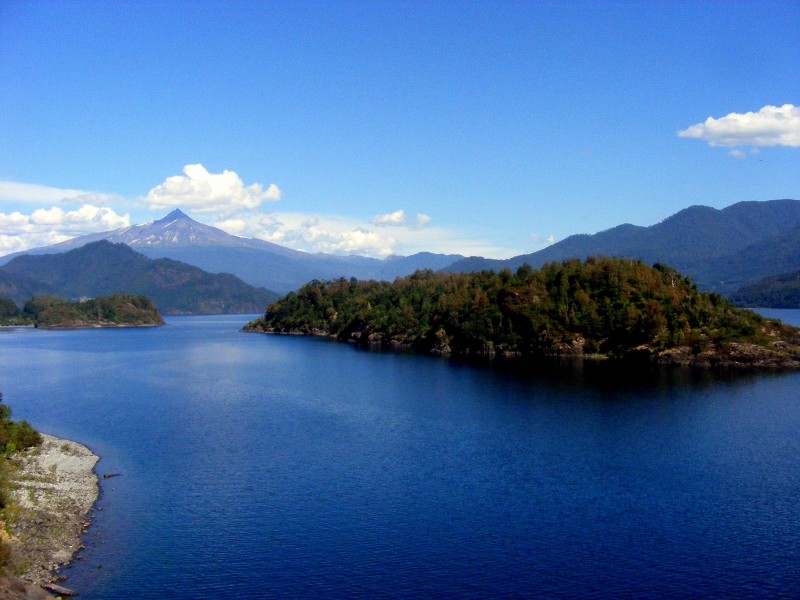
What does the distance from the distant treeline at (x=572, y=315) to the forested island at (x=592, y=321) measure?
111 mm

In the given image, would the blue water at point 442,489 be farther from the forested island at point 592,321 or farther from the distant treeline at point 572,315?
the distant treeline at point 572,315

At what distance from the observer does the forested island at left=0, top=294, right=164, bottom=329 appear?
171875 millimetres

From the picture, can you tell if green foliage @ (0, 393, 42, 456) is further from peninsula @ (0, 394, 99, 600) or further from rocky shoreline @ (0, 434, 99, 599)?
rocky shoreline @ (0, 434, 99, 599)

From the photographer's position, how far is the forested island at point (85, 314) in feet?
564

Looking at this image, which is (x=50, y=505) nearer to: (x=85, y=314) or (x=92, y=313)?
(x=92, y=313)

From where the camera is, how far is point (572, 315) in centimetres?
7750

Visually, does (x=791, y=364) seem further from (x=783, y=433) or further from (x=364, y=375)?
(x=364, y=375)

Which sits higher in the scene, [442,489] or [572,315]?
[572,315]

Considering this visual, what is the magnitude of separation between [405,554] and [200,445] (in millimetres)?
17411

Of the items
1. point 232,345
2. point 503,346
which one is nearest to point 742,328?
point 503,346

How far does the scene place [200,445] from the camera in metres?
35.2

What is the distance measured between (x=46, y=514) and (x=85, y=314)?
164 m

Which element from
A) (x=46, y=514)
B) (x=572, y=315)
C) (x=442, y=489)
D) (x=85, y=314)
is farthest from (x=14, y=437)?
(x=85, y=314)

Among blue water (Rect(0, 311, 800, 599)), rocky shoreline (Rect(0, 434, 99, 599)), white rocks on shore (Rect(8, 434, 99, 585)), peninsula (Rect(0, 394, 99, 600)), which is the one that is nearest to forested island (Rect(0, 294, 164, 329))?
blue water (Rect(0, 311, 800, 599))
